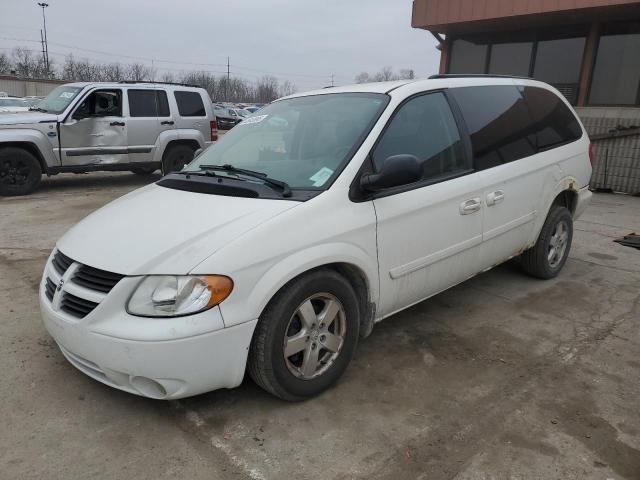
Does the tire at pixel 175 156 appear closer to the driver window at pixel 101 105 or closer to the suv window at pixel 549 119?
the driver window at pixel 101 105

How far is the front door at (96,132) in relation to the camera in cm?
916

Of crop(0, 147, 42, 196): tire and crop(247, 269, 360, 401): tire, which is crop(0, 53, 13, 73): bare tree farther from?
crop(247, 269, 360, 401): tire

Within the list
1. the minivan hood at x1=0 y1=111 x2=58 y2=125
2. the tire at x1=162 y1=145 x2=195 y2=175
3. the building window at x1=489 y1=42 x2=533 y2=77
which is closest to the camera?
the minivan hood at x1=0 y1=111 x2=58 y2=125

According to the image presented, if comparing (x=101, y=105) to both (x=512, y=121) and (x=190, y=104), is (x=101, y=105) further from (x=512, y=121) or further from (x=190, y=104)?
(x=512, y=121)

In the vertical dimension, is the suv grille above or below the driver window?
below

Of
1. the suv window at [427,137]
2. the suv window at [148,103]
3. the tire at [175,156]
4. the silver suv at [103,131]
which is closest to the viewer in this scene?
the suv window at [427,137]

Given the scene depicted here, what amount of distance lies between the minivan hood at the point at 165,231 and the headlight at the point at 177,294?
0.05 meters

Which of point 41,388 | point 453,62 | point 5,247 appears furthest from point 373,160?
point 453,62

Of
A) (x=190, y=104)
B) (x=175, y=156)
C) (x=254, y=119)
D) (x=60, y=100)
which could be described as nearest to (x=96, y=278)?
(x=254, y=119)

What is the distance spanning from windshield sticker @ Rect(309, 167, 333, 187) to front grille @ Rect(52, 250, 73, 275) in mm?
1414

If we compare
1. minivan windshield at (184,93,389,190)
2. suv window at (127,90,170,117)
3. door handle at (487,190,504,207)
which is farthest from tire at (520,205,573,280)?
suv window at (127,90,170,117)

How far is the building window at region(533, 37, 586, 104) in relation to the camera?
1196 centimetres

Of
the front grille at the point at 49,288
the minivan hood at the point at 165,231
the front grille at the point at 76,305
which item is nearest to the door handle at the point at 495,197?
the minivan hood at the point at 165,231

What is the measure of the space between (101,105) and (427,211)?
8.29 metres
